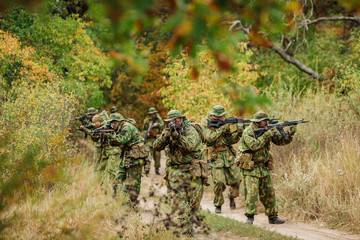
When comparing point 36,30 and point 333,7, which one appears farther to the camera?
point 333,7

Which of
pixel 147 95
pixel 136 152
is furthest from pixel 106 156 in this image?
pixel 147 95

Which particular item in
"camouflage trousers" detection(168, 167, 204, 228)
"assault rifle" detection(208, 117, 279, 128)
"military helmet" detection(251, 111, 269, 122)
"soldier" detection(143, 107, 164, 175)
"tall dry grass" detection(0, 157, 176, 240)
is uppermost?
"soldier" detection(143, 107, 164, 175)

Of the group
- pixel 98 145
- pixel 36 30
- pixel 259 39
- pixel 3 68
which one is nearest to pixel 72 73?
pixel 36 30

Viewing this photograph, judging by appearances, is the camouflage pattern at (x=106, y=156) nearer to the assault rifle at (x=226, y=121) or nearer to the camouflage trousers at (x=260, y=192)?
the assault rifle at (x=226, y=121)

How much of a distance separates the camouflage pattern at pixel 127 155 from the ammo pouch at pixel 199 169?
1590 mm

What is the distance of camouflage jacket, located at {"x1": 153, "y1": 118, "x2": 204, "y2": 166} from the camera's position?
21.4 ft

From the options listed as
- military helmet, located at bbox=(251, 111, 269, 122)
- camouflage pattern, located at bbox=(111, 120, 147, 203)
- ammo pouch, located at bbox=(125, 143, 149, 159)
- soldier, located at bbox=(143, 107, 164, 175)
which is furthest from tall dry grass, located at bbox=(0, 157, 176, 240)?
soldier, located at bbox=(143, 107, 164, 175)

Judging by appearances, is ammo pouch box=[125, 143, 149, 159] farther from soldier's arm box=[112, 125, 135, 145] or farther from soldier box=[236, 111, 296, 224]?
soldier box=[236, 111, 296, 224]

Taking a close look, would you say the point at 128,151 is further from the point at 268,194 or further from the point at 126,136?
the point at 268,194

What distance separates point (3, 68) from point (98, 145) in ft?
11.5

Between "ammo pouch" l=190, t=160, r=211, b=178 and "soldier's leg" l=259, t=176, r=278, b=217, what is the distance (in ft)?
4.50

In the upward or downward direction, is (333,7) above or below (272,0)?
above

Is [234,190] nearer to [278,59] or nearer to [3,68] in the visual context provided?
[3,68]

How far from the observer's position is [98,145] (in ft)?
36.8
